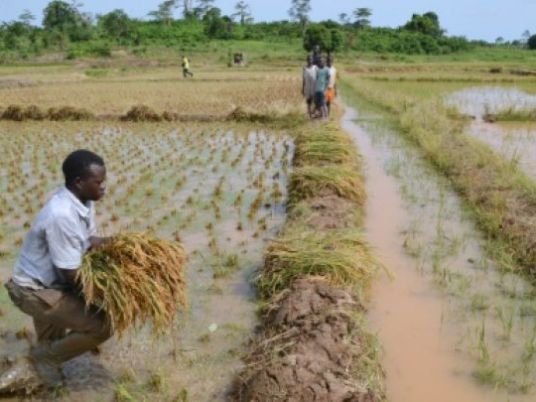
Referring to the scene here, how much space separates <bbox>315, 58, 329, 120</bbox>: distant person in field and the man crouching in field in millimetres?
8965

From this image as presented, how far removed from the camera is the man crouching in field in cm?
271

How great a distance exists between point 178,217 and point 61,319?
3.40 m

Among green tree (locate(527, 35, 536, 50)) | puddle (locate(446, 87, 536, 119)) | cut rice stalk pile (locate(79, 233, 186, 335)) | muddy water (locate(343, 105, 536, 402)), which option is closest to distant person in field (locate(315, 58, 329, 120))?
puddle (locate(446, 87, 536, 119))

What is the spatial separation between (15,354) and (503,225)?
441cm

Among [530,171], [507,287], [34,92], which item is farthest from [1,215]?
[34,92]

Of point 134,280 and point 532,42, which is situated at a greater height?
point 532,42

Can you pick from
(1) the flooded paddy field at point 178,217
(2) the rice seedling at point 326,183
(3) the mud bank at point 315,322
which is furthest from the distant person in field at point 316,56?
(3) the mud bank at point 315,322

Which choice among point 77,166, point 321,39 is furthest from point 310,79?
point 321,39

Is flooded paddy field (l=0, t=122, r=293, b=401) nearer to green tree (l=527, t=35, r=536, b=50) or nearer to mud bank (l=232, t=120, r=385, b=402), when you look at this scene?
mud bank (l=232, t=120, r=385, b=402)

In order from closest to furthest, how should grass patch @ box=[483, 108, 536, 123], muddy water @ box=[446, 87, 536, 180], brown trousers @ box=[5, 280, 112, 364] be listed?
brown trousers @ box=[5, 280, 112, 364]
muddy water @ box=[446, 87, 536, 180]
grass patch @ box=[483, 108, 536, 123]

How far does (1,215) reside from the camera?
6371 millimetres

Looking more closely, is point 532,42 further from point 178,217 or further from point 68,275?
point 68,275

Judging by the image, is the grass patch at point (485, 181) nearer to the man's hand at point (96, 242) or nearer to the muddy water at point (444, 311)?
the muddy water at point (444, 311)

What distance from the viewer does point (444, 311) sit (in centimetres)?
411
